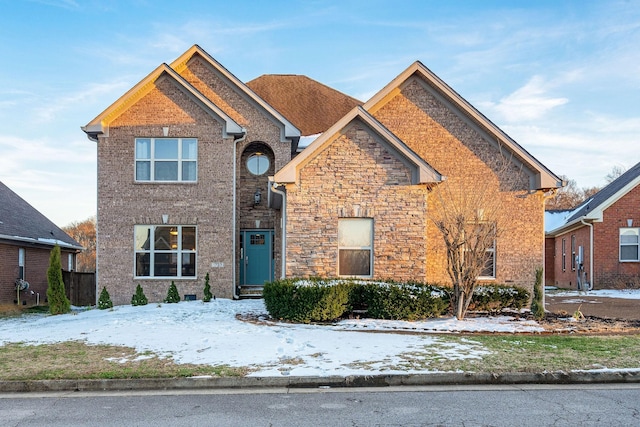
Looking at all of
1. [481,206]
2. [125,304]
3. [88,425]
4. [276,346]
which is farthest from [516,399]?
[125,304]

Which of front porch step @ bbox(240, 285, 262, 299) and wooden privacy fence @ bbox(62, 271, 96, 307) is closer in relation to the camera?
front porch step @ bbox(240, 285, 262, 299)

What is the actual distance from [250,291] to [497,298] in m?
9.05

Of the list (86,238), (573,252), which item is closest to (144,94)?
(573,252)

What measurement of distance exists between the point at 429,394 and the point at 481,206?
8333mm

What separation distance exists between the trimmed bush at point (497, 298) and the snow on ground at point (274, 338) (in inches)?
33.2

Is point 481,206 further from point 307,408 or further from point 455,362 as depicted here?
point 307,408

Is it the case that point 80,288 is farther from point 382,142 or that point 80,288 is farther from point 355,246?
point 382,142

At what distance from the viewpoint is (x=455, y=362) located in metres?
8.74

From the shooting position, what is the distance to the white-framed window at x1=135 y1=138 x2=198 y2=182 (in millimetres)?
19656

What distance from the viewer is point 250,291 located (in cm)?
2062

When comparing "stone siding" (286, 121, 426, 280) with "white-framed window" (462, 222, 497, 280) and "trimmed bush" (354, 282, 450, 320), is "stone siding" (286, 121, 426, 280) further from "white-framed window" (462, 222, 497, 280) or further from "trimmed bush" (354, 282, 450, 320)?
"white-framed window" (462, 222, 497, 280)

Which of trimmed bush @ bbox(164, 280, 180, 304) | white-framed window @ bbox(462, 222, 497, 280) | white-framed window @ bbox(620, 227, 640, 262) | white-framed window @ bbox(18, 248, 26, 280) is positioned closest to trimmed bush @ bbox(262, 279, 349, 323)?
white-framed window @ bbox(462, 222, 497, 280)

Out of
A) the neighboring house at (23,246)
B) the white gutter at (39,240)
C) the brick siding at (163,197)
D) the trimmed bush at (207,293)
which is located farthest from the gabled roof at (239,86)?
the neighboring house at (23,246)

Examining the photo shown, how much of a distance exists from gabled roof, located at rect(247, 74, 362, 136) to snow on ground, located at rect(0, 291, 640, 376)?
43.8ft
